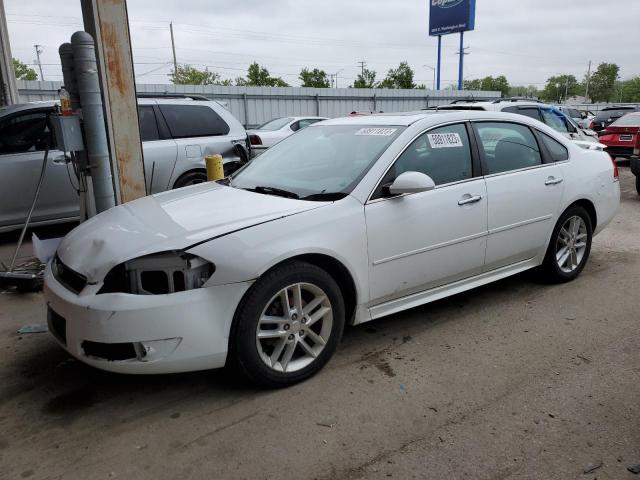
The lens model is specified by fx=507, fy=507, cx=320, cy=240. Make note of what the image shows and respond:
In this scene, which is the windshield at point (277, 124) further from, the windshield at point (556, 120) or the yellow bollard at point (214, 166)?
the yellow bollard at point (214, 166)

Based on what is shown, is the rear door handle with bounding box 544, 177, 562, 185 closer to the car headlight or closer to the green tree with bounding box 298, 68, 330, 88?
the car headlight

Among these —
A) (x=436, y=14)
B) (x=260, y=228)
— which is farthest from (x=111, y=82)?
(x=436, y=14)

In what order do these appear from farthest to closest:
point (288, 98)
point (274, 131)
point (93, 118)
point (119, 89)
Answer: point (288, 98), point (274, 131), point (119, 89), point (93, 118)

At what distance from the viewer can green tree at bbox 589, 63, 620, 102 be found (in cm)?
9644

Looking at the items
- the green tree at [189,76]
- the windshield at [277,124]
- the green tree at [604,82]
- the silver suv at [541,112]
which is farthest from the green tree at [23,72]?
the green tree at [604,82]

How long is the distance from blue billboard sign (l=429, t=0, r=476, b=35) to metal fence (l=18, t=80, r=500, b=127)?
7687mm

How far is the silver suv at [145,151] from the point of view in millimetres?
6191

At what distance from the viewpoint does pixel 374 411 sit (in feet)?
9.09

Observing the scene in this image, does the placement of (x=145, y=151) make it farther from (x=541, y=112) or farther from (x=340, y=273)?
(x=541, y=112)

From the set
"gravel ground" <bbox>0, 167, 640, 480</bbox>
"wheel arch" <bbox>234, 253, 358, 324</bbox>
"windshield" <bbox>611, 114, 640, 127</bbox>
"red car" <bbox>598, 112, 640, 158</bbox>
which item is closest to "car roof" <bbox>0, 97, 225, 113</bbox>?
"gravel ground" <bbox>0, 167, 640, 480</bbox>

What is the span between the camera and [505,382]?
305cm

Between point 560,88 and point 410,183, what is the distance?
12923cm

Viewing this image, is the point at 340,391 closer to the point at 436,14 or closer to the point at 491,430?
the point at 491,430

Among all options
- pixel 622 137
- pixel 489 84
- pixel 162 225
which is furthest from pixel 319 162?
pixel 489 84
